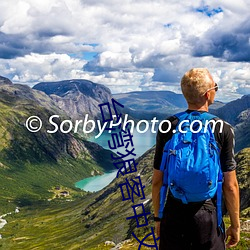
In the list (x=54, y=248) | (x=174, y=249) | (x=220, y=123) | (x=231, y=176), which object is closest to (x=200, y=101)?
(x=220, y=123)

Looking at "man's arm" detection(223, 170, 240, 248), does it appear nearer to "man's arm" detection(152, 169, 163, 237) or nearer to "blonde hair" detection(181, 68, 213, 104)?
"man's arm" detection(152, 169, 163, 237)

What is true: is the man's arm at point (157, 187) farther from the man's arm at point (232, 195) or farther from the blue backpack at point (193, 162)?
the man's arm at point (232, 195)

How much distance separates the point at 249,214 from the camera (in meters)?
60.6

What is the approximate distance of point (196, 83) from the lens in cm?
1130

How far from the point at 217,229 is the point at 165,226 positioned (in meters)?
1.67

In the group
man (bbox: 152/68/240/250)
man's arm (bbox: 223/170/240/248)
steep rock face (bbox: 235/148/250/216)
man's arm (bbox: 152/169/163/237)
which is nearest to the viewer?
man (bbox: 152/68/240/250)

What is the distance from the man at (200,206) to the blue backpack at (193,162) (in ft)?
1.19

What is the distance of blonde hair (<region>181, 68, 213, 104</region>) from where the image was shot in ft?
37.1

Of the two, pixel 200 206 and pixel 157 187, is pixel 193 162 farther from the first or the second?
pixel 157 187

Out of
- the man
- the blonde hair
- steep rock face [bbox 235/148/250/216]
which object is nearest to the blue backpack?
the man

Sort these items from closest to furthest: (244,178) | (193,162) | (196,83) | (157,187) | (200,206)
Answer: (193,162)
(200,206)
(196,83)
(157,187)
(244,178)

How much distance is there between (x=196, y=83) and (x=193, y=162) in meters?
2.57

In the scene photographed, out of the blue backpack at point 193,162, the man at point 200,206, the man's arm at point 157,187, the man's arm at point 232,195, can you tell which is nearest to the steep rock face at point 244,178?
the man's arm at point 232,195

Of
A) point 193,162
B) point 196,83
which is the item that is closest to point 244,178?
point 196,83
